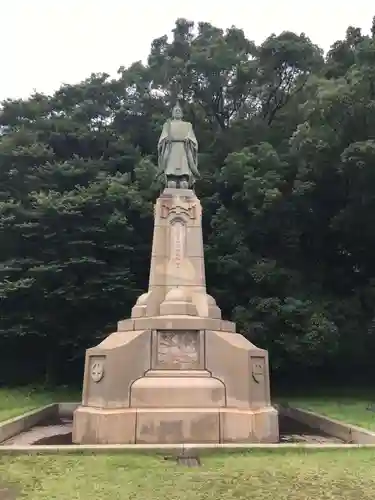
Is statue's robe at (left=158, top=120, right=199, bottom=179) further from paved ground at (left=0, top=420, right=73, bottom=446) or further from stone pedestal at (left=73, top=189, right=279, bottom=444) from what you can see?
paved ground at (left=0, top=420, right=73, bottom=446)

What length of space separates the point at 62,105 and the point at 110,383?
1884 cm

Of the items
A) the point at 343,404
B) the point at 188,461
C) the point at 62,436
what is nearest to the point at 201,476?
the point at 188,461

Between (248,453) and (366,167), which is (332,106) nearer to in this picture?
(366,167)

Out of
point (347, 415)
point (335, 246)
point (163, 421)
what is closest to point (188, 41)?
point (335, 246)

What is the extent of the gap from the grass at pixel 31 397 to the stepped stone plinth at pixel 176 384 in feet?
21.5

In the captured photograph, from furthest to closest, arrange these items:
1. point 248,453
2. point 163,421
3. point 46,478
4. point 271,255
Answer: point 271,255
point 163,421
point 248,453
point 46,478

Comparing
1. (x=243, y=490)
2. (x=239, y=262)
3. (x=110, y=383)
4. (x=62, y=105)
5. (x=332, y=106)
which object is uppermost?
(x=62, y=105)

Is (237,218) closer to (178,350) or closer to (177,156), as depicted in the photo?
(177,156)

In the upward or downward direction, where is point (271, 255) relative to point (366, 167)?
downward

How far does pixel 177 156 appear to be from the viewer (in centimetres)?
1218

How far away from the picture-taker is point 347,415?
12.4 meters

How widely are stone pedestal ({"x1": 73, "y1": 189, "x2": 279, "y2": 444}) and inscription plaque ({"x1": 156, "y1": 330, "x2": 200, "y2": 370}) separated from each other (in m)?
0.02

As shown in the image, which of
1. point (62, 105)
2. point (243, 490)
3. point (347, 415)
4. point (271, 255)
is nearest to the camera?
point (243, 490)

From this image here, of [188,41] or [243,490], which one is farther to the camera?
[188,41]
